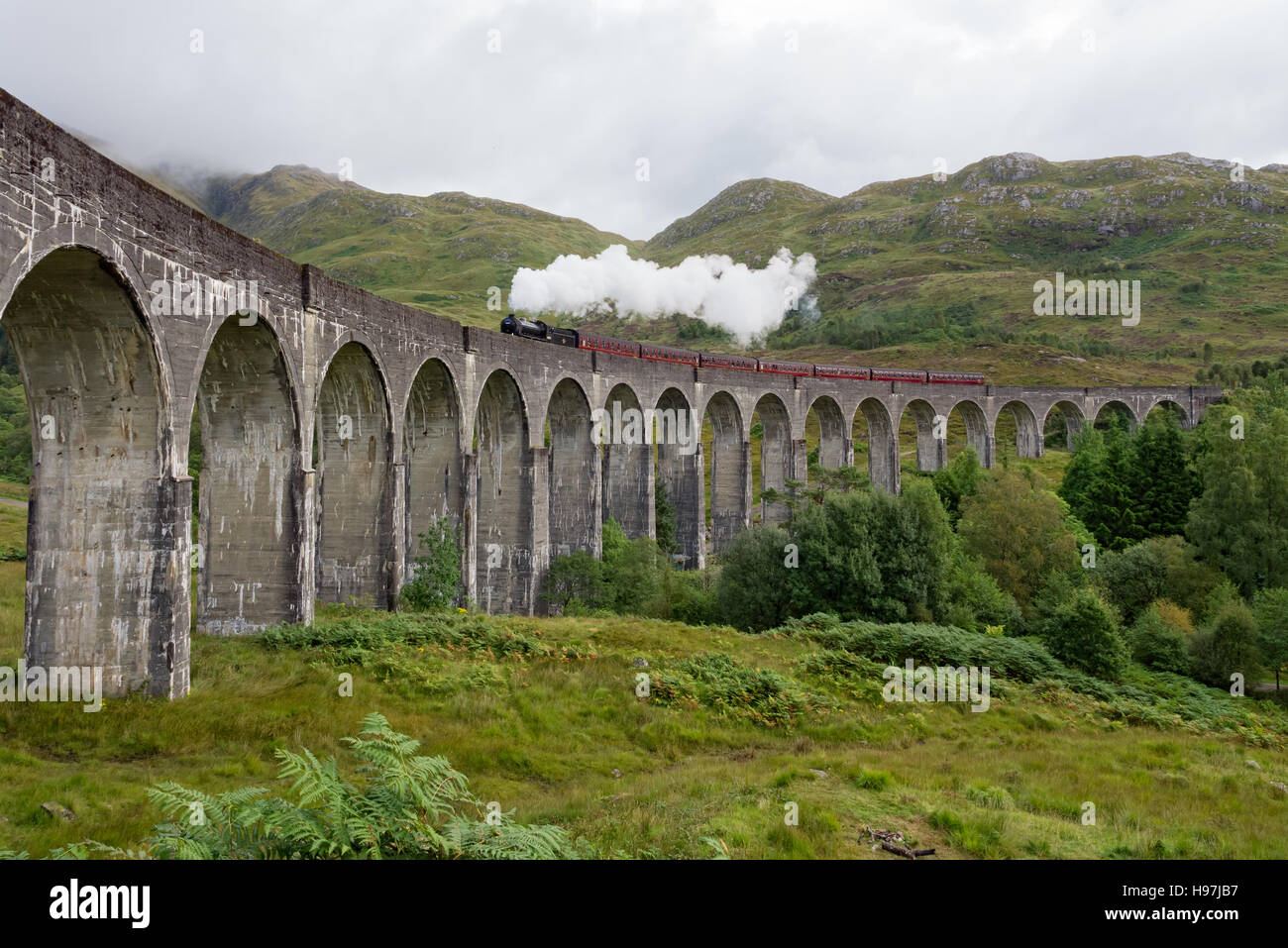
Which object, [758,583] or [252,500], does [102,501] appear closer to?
[252,500]

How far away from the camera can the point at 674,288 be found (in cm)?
13000

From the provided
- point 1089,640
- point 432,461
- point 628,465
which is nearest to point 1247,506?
point 1089,640

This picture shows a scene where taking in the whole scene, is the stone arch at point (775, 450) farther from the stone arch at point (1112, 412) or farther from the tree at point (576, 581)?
the stone arch at point (1112, 412)

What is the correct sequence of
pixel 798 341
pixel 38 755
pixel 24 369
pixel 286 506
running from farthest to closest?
pixel 798 341, pixel 286 506, pixel 24 369, pixel 38 755

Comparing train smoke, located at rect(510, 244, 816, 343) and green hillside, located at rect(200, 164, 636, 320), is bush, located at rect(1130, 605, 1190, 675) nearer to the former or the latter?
train smoke, located at rect(510, 244, 816, 343)

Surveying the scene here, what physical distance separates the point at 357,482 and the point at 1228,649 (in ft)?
89.4

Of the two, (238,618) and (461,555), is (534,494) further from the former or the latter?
(238,618)

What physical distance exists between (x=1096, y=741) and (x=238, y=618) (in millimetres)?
19710

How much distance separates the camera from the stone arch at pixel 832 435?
52.4 meters

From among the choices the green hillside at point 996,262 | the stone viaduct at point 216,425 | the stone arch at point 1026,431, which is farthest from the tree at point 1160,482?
the green hillside at point 996,262

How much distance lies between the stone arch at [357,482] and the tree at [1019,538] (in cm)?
2322

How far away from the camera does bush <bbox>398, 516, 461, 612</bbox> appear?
2295cm

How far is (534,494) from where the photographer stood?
30172mm
